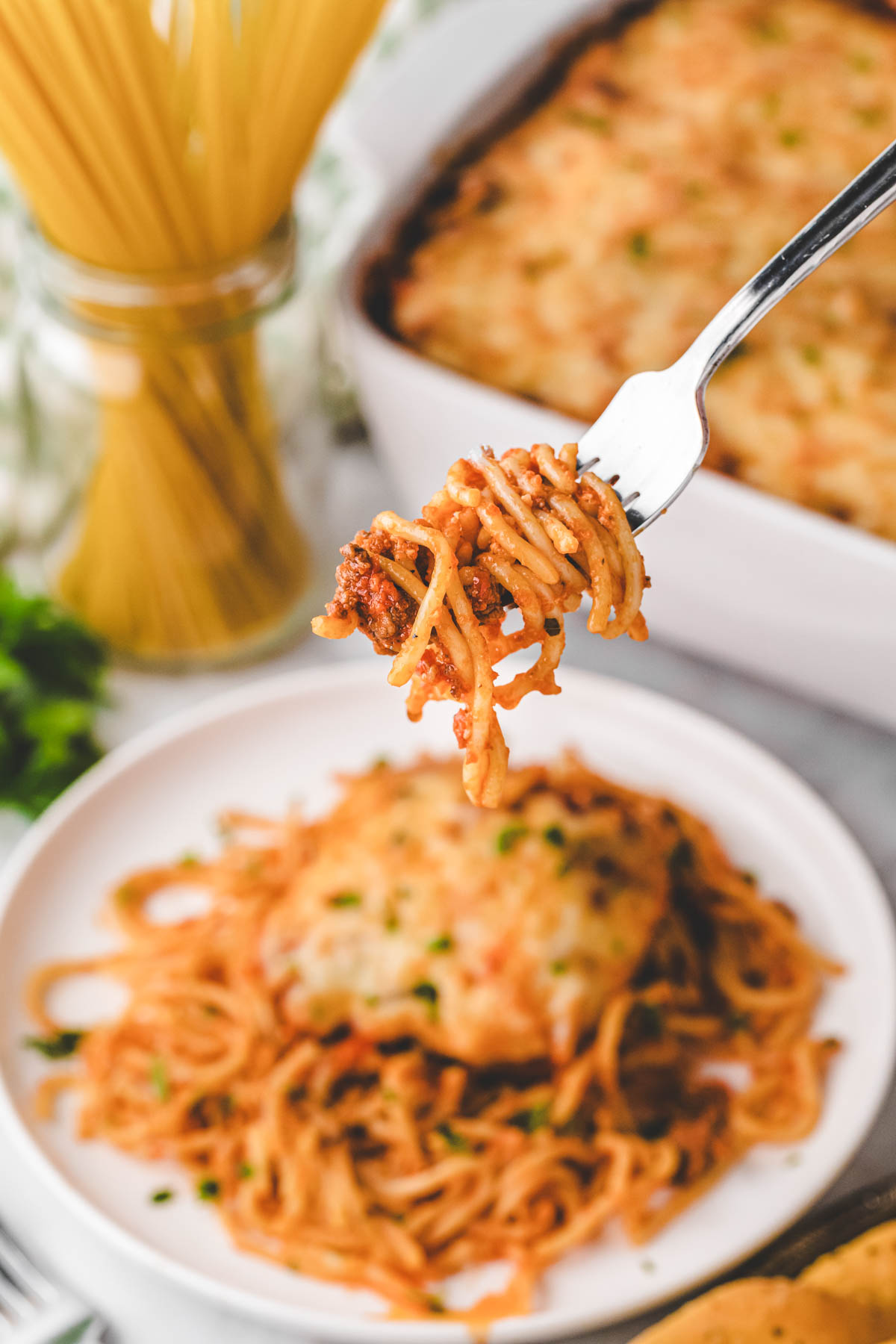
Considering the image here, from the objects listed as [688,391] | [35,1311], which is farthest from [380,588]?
[35,1311]

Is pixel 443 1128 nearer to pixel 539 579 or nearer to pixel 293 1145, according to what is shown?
pixel 293 1145

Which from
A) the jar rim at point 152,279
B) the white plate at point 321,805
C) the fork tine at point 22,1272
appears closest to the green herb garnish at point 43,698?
the white plate at point 321,805

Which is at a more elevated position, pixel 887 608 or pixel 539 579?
pixel 539 579

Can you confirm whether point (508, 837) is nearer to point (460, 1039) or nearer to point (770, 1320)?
point (460, 1039)

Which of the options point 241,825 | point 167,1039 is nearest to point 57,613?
point 241,825

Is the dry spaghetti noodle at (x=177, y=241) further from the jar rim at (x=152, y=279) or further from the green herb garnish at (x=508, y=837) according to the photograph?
the green herb garnish at (x=508, y=837)

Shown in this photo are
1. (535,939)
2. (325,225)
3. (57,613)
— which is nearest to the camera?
(535,939)

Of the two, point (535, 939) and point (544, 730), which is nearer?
point (535, 939)
